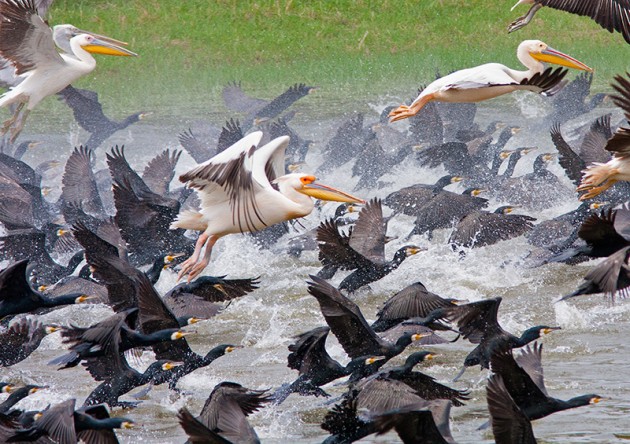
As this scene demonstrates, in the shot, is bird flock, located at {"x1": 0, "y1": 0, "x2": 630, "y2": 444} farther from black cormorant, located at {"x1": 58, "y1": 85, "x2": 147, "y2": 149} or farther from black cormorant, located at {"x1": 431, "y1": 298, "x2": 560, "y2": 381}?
black cormorant, located at {"x1": 58, "y1": 85, "x2": 147, "y2": 149}

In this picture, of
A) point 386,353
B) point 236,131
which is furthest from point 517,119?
point 386,353

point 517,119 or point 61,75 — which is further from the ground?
point 61,75

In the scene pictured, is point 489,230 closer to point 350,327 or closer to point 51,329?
point 350,327

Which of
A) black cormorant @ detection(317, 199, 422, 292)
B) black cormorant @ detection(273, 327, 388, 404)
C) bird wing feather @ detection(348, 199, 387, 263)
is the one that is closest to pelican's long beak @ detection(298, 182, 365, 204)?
black cormorant @ detection(317, 199, 422, 292)

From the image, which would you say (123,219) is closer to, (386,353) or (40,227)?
(40,227)

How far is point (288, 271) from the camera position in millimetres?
9242

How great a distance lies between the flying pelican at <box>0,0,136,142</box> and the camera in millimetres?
8297

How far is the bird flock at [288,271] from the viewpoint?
5473 millimetres

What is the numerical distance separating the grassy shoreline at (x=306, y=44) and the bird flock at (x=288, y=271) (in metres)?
5.69

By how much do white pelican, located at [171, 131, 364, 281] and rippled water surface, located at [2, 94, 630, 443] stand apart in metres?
0.76

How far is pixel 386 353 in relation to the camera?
632 cm

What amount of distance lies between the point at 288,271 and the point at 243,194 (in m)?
2.29

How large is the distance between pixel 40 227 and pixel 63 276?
1276 mm

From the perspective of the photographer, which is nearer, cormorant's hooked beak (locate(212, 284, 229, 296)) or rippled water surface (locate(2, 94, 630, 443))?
rippled water surface (locate(2, 94, 630, 443))
